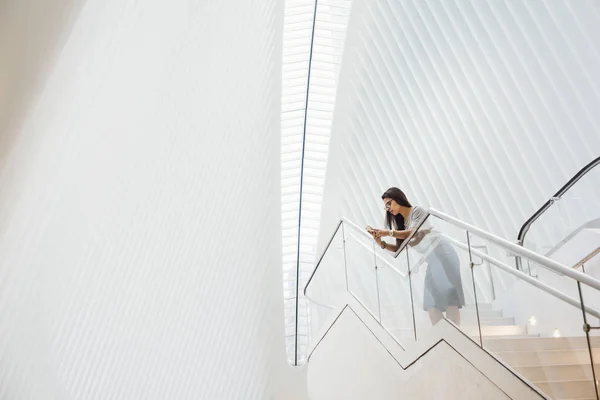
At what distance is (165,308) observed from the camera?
10.3 m

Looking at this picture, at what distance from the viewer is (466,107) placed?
32.4 feet

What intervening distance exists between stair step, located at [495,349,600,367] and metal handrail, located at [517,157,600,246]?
467cm

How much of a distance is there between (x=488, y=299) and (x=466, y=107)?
21.6 ft

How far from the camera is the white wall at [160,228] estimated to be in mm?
8914

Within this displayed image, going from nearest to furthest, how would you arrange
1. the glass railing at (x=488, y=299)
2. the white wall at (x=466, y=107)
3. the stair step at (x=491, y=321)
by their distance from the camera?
the glass railing at (x=488, y=299), the stair step at (x=491, y=321), the white wall at (x=466, y=107)

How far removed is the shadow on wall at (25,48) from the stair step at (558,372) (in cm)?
514

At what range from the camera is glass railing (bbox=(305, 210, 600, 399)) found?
2.69m

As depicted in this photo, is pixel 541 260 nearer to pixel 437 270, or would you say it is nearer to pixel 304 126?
pixel 437 270

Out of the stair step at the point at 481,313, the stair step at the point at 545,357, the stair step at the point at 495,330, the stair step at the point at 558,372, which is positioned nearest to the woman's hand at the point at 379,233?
the stair step at the point at 481,313

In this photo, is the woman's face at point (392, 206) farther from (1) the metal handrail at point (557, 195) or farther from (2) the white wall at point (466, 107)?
(2) the white wall at point (466, 107)

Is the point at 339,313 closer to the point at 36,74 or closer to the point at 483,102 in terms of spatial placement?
the point at 36,74

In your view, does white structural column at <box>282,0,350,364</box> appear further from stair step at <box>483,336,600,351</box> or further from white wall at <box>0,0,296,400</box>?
stair step at <box>483,336,600,351</box>

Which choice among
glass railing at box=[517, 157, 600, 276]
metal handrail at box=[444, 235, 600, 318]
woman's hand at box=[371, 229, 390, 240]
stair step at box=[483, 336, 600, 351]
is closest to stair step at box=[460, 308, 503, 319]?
stair step at box=[483, 336, 600, 351]

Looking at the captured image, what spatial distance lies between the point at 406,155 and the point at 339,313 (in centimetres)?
523
